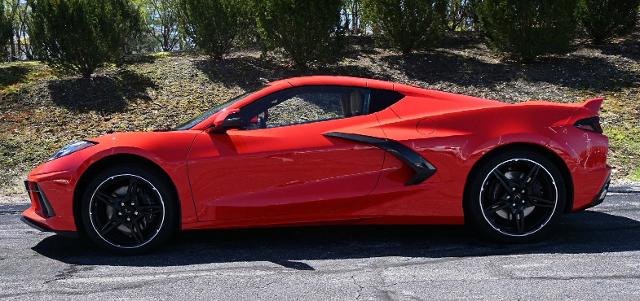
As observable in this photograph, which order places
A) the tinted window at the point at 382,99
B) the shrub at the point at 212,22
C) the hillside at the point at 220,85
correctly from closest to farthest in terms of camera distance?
the tinted window at the point at 382,99, the hillside at the point at 220,85, the shrub at the point at 212,22

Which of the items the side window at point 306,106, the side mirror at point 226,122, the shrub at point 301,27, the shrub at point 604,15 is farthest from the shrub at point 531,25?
the side mirror at point 226,122

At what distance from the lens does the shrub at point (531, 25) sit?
12.6 meters

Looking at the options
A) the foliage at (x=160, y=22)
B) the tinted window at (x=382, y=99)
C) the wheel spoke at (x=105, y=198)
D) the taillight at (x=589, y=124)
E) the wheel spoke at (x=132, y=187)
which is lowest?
the wheel spoke at (x=105, y=198)

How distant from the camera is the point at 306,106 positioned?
5.01 metres

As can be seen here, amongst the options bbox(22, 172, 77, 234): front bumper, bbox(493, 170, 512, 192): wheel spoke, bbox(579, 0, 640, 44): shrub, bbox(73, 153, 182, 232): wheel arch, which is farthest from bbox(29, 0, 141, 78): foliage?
bbox(579, 0, 640, 44): shrub

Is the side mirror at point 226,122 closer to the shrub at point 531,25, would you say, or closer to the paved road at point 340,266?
the paved road at point 340,266

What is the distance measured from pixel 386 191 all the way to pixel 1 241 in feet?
10.6

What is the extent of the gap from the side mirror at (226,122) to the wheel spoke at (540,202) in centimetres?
222

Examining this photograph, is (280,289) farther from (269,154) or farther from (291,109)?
(291,109)

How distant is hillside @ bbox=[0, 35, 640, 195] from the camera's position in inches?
395

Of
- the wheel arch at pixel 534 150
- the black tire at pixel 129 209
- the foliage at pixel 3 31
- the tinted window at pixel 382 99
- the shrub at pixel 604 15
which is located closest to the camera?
the black tire at pixel 129 209

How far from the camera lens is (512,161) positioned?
189 inches

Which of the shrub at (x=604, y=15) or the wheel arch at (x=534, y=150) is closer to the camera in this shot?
the wheel arch at (x=534, y=150)

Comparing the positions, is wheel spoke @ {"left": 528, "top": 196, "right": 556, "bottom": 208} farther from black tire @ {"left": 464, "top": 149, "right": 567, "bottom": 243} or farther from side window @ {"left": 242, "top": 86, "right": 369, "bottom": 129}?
side window @ {"left": 242, "top": 86, "right": 369, "bottom": 129}
